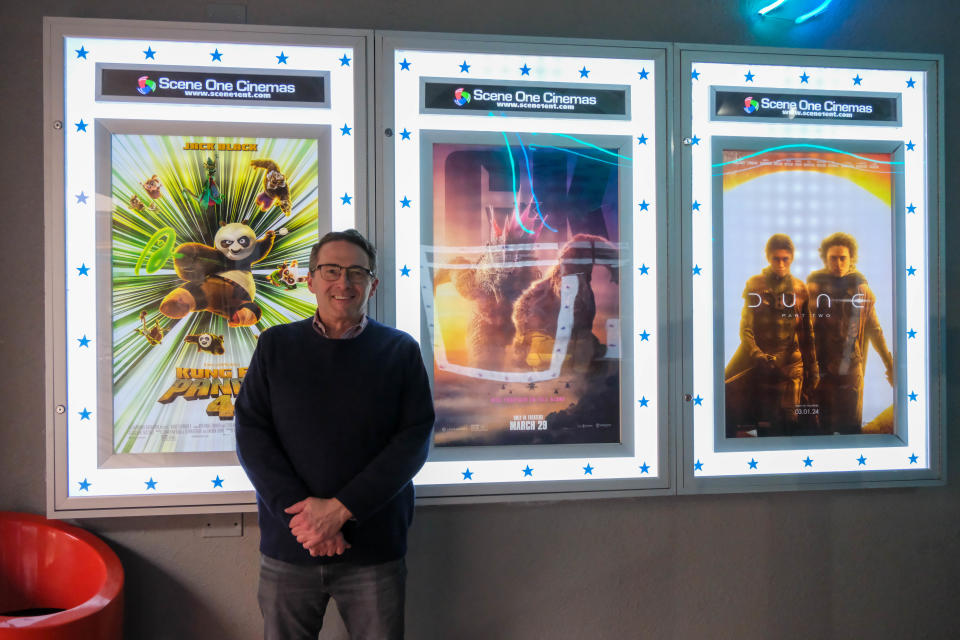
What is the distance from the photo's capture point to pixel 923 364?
270 cm

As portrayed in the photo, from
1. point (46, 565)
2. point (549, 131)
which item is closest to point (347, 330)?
point (549, 131)

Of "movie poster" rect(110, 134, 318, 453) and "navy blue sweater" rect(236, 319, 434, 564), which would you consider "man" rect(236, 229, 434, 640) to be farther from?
"movie poster" rect(110, 134, 318, 453)

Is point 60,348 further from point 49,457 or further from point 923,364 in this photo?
point 923,364

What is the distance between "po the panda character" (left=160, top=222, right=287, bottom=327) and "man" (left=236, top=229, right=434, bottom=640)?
0.43 metres

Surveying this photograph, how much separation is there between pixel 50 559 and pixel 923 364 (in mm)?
3609

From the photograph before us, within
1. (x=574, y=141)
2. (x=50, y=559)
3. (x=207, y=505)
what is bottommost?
(x=50, y=559)

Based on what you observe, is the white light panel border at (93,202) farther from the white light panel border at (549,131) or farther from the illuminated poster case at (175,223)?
the white light panel border at (549,131)

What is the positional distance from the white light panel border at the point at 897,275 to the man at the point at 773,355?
4.1 inches

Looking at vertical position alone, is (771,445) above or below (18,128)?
below

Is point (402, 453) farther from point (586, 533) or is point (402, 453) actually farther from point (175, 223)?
point (175, 223)

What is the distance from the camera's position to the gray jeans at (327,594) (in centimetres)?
195

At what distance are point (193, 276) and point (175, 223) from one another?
0.69 feet

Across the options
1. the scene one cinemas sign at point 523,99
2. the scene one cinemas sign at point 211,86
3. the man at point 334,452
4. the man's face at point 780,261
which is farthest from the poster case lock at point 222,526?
the man's face at point 780,261

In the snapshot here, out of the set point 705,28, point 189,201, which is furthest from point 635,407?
point 189,201
